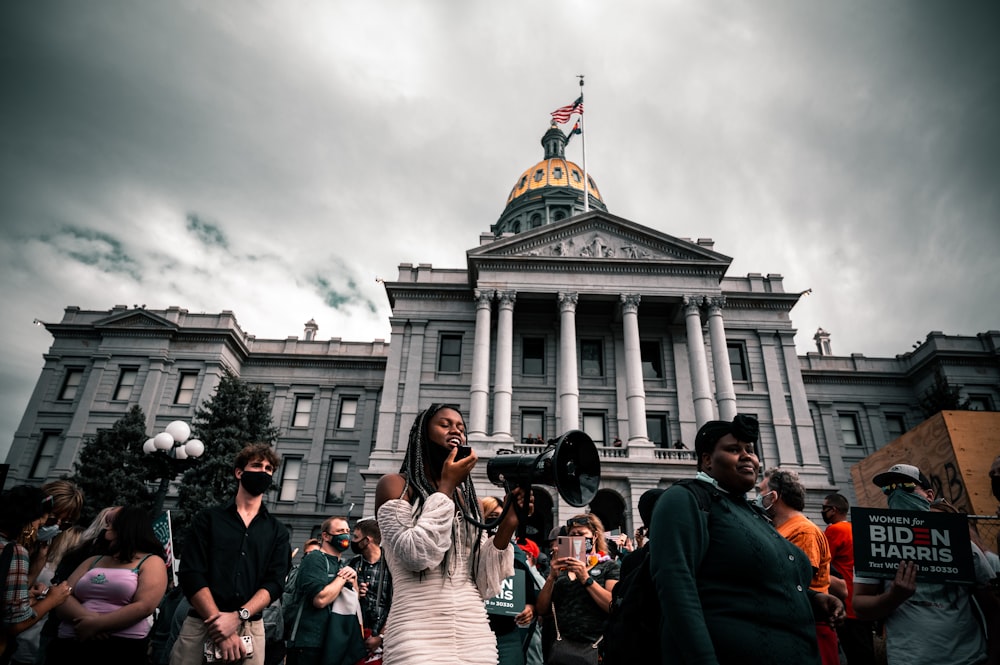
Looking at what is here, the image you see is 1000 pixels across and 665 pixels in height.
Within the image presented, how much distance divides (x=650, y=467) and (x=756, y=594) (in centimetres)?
2048

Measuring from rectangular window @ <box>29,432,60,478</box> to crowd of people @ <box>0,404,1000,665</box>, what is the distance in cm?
3006

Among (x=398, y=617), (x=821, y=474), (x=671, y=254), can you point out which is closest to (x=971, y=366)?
(x=821, y=474)

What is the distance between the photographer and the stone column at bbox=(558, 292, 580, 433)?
2342 cm

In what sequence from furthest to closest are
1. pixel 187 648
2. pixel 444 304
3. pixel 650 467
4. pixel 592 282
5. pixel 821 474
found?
1. pixel 444 304
2. pixel 592 282
3. pixel 821 474
4. pixel 650 467
5. pixel 187 648

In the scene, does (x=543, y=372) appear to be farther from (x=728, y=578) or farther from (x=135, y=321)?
(x=728, y=578)

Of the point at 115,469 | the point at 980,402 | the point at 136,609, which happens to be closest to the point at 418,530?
the point at 136,609

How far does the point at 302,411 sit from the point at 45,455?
1301 centimetres

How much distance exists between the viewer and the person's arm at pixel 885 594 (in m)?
3.58

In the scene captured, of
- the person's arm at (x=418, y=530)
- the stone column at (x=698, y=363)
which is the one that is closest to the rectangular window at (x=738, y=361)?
the stone column at (x=698, y=363)

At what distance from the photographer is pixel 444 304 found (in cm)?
2861

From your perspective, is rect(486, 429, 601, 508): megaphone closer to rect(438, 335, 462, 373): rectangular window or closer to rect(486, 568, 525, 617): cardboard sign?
rect(486, 568, 525, 617): cardboard sign

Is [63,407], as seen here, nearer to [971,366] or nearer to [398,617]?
[398,617]

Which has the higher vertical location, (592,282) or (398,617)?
(592,282)

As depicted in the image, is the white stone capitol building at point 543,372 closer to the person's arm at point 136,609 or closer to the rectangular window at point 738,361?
the rectangular window at point 738,361
